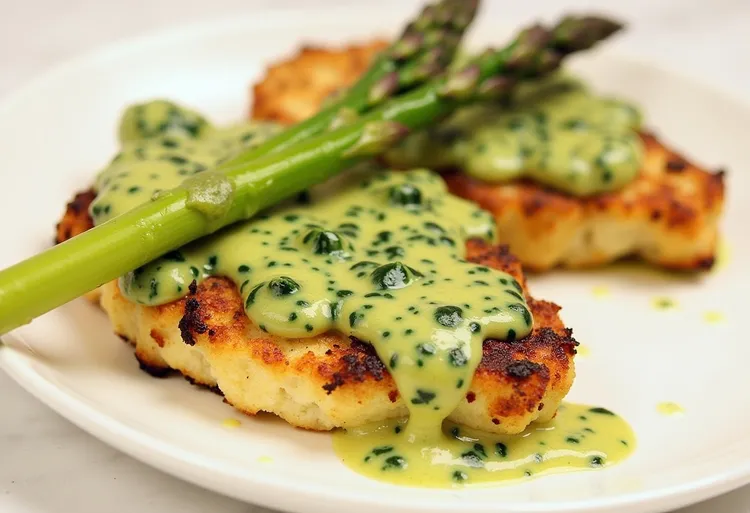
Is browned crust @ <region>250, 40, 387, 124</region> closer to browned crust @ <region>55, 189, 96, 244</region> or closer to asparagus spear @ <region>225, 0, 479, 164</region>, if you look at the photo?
asparagus spear @ <region>225, 0, 479, 164</region>

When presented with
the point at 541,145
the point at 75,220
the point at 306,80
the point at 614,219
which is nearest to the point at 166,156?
the point at 75,220

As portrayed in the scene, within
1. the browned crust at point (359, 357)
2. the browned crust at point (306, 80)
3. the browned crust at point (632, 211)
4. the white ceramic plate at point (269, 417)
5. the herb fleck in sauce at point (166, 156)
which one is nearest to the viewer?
the white ceramic plate at point (269, 417)

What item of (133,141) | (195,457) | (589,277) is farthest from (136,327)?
(589,277)

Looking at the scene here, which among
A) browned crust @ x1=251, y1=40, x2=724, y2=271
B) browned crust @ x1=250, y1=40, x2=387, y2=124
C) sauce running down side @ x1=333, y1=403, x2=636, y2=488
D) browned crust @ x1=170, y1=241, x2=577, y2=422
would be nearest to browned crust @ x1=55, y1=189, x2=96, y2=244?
browned crust @ x1=170, y1=241, x2=577, y2=422

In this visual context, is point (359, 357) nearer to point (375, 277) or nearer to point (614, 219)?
point (375, 277)

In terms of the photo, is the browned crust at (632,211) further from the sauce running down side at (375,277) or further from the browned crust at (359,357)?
the browned crust at (359,357)

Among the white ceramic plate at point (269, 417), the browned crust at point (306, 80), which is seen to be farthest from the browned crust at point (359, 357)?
the browned crust at point (306, 80)
